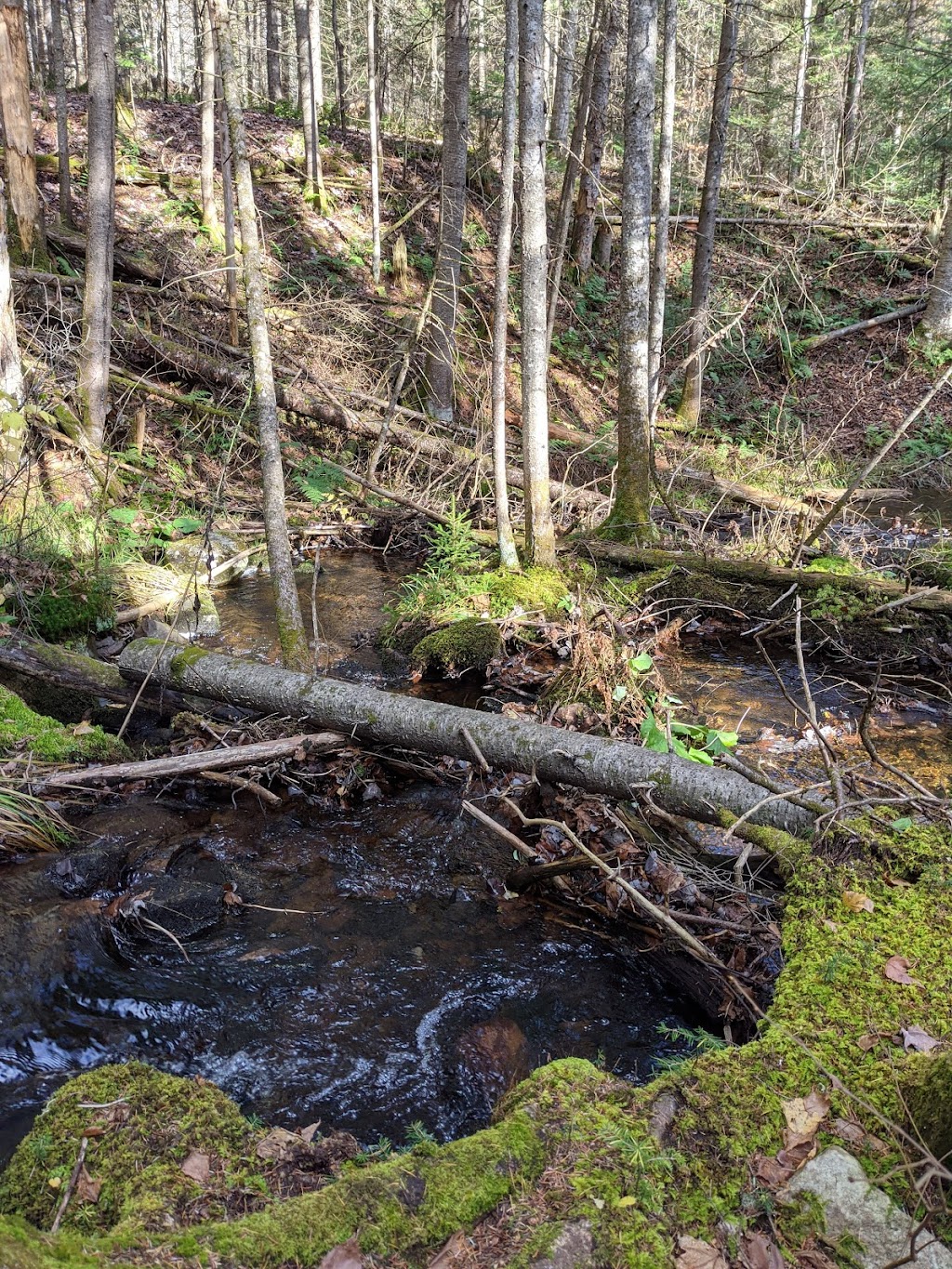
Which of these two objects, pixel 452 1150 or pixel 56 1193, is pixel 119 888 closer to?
pixel 56 1193

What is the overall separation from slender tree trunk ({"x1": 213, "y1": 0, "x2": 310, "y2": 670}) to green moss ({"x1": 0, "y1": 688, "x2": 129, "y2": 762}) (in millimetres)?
1449

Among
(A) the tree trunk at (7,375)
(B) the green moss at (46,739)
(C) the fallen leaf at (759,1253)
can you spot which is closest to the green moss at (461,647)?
(B) the green moss at (46,739)

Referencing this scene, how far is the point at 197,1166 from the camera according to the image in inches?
82.3

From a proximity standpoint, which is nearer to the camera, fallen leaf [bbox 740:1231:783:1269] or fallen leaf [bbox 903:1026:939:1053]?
fallen leaf [bbox 740:1231:783:1269]

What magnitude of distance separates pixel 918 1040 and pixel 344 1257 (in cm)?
170

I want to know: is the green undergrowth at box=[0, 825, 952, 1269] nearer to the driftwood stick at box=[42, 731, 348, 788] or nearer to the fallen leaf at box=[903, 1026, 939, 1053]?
the fallen leaf at box=[903, 1026, 939, 1053]

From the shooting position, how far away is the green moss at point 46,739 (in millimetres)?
5141

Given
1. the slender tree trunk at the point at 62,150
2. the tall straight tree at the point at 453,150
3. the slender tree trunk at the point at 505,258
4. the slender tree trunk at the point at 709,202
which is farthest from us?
the slender tree trunk at the point at 62,150

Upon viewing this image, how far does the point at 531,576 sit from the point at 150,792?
12.7 ft

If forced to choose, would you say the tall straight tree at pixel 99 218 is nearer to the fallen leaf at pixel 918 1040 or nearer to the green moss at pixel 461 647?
the green moss at pixel 461 647

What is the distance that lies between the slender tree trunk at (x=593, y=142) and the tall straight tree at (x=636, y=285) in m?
1.92

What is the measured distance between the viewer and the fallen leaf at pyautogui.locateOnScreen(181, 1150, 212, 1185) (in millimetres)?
2051

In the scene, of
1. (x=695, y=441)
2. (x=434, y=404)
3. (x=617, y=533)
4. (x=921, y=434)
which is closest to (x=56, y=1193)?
(x=617, y=533)

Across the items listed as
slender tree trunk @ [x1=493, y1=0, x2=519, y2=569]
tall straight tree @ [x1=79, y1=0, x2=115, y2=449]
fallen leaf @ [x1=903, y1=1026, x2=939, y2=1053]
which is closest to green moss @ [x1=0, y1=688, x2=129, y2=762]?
slender tree trunk @ [x1=493, y1=0, x2=519, y2=569]
